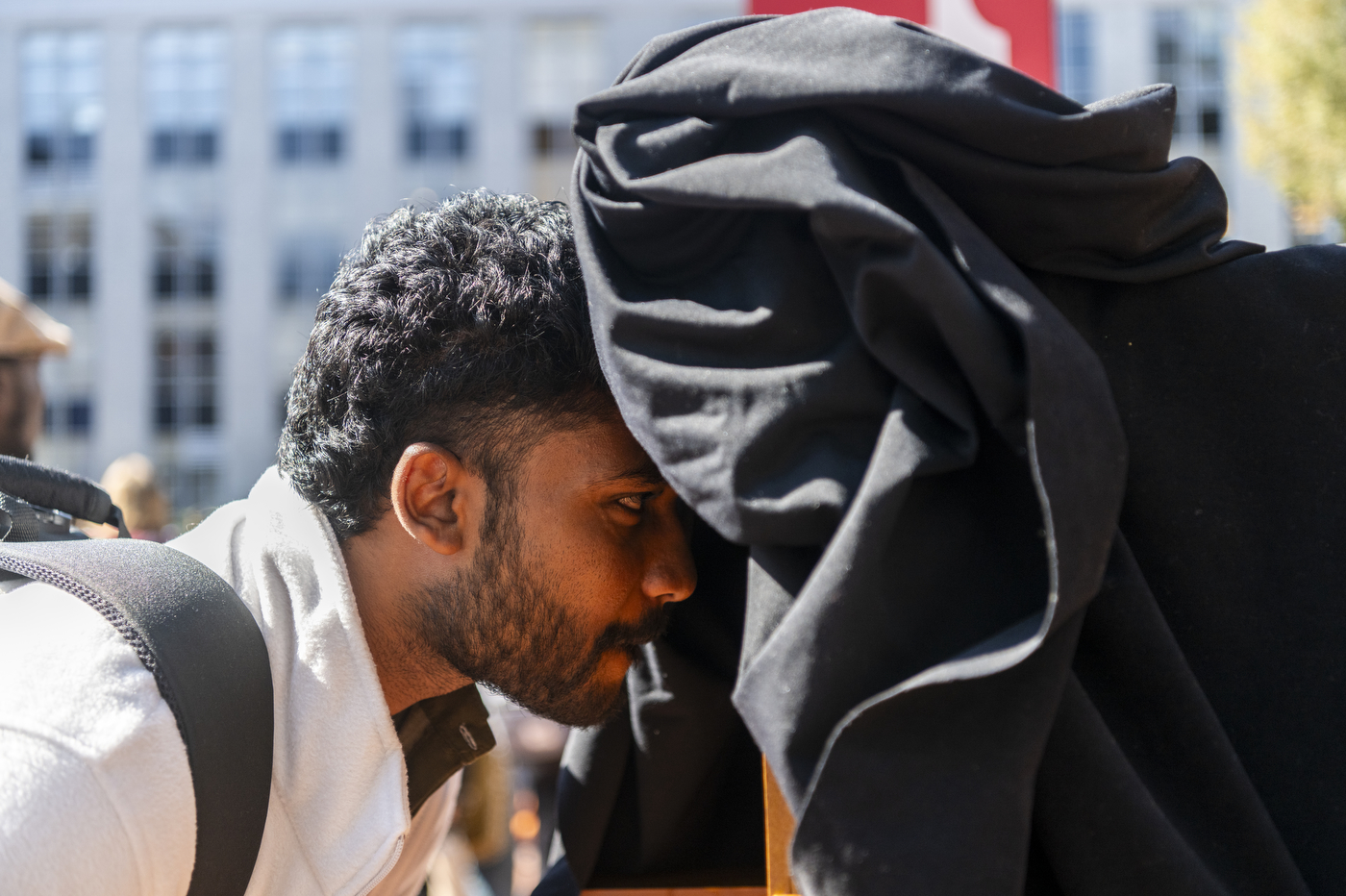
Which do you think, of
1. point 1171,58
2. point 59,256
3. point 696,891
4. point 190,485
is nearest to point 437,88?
point 59,256

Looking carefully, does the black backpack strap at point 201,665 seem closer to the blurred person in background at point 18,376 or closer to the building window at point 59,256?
the blurred person in background at point 18,376

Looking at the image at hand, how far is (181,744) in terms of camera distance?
1230mm

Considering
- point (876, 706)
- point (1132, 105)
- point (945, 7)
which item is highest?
point (945, 7)

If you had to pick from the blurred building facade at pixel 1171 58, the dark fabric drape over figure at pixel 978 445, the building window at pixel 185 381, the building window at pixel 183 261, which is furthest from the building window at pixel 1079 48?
→ the dark fabric drape over figure at pixel 978 445

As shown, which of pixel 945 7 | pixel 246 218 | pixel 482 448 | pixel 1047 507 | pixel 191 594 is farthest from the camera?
pixel 246 218

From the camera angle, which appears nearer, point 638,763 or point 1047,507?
point 1047,507

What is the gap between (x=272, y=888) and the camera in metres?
1.40

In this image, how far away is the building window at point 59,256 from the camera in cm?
2334

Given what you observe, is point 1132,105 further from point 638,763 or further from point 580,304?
point 638,763

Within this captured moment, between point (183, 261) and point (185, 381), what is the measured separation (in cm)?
254

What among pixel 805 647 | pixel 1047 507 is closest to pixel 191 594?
pixel 805 647

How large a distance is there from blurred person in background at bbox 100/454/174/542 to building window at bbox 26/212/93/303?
2009 centimetres

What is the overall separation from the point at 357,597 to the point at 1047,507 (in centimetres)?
113

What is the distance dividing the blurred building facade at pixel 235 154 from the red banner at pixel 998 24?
2062cm
